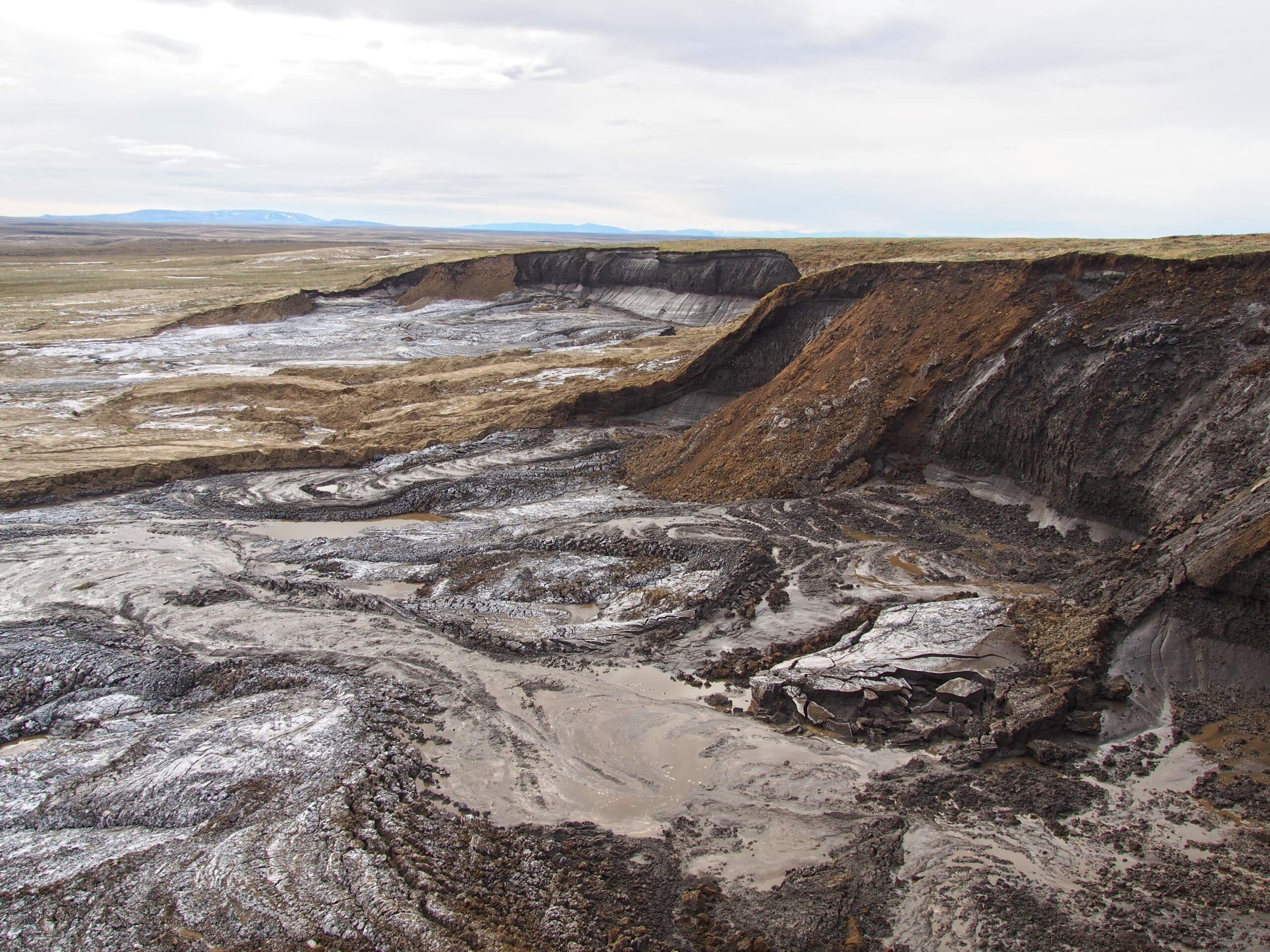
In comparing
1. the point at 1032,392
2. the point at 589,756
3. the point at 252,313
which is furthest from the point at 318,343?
the point at 589,756

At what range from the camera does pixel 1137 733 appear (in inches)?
301

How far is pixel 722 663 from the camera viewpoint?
9.36 metres

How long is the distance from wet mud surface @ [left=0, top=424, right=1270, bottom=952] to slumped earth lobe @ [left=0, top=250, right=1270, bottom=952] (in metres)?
0.04

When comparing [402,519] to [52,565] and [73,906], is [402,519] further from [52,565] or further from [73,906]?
[73,906]

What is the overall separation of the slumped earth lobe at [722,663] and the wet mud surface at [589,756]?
41 millimetres

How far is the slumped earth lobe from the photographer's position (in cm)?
602

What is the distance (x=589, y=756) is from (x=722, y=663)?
2164 millimetres

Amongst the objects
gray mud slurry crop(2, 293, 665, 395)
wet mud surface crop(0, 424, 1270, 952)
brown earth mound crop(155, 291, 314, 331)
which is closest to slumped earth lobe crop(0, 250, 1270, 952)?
wet mud surface crop(0, 424, 1270, 952)

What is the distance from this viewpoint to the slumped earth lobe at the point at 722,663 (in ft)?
19.8

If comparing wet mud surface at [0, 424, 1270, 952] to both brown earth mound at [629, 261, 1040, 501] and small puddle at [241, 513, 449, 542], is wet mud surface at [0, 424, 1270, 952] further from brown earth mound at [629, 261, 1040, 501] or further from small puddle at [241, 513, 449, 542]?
brown earth mound at [629, 261, 1040, 501]

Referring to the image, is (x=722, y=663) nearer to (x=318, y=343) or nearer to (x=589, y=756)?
(x=589, y=756)

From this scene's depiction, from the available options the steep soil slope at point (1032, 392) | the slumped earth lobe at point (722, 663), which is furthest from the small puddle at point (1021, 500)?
the steep soil slope at point (1032, 392)

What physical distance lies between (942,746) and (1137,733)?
6.22 ft

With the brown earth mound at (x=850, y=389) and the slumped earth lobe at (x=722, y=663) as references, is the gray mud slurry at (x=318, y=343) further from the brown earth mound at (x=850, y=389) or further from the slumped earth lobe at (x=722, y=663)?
the brown earth mound at (x=850, y=389)
